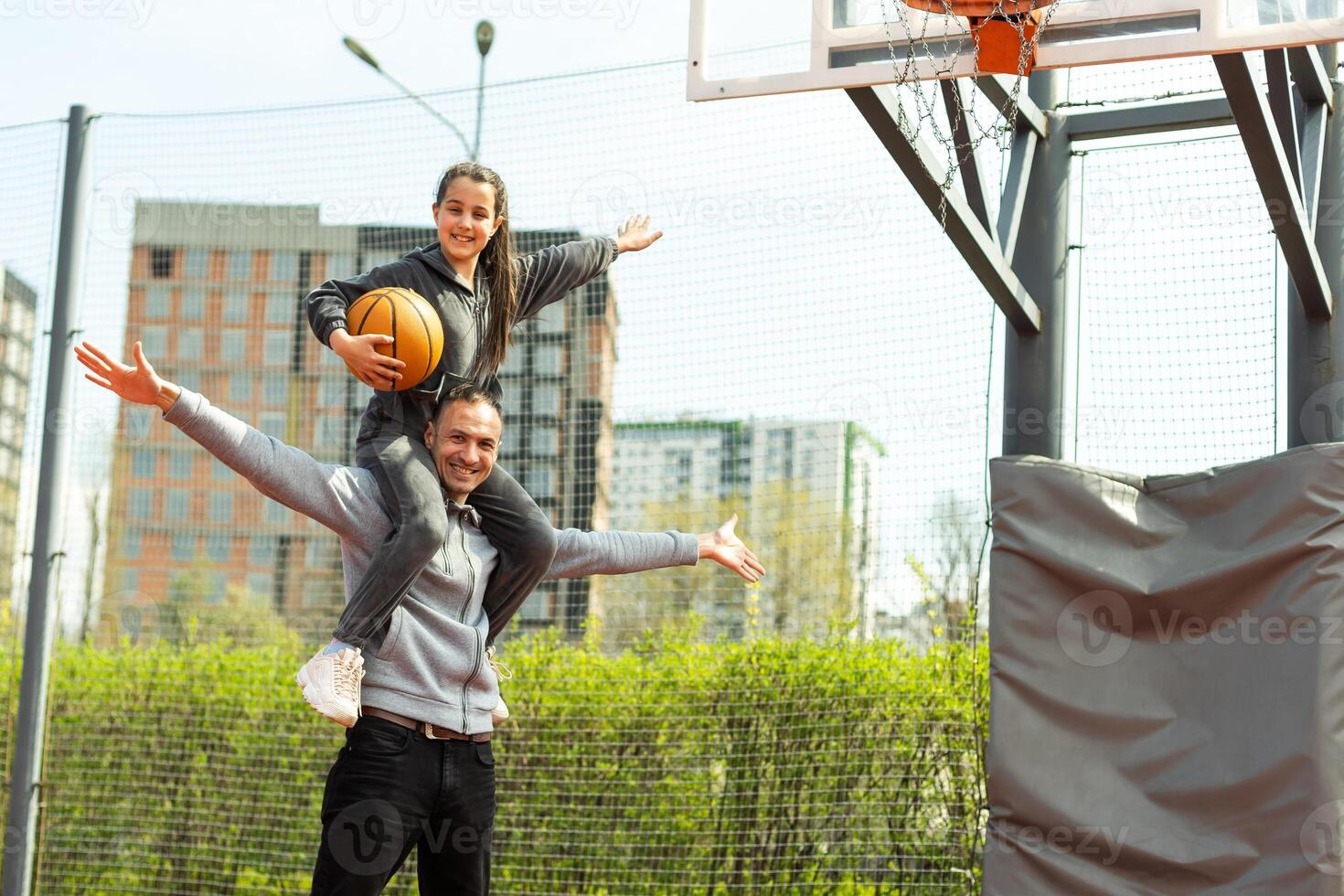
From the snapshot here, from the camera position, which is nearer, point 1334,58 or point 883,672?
point 1334,58

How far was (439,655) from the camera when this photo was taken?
3.24 metres

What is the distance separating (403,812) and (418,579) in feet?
1.81

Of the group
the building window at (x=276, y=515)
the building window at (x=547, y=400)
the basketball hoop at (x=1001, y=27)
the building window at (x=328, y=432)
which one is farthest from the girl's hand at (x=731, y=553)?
the building window at (x=276, y=515)

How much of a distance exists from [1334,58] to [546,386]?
3.89 m

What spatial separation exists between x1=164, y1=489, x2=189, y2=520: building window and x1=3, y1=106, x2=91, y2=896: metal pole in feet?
3.96

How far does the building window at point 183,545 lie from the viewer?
825 centimetres

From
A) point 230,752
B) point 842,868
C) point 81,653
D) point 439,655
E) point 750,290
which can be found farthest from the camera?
point 81,653

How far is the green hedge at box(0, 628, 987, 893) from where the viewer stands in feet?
18.8

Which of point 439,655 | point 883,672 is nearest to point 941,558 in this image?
point 883,672

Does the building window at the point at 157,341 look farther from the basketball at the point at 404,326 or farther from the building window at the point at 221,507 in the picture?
the basketball at the point at 404,326

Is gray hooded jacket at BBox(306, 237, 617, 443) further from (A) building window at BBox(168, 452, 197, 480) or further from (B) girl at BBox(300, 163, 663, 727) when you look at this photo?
(A) building window at BBox(168, 452, 197, 480)

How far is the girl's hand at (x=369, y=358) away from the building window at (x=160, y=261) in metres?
5.44

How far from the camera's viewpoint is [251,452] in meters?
3.04

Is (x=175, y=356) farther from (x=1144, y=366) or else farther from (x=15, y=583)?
(x=1144, y=366)
